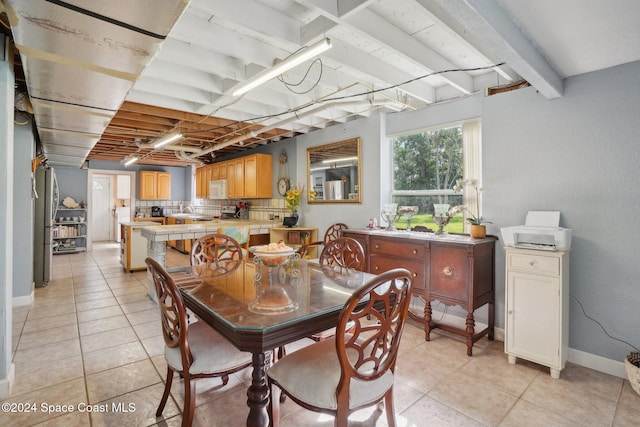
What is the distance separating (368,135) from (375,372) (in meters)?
3.22

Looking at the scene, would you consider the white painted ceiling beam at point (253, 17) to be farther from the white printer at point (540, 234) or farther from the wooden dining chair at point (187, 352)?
the white printer at point (540, 234)

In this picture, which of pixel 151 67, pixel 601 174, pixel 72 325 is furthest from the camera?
pixel 72 325

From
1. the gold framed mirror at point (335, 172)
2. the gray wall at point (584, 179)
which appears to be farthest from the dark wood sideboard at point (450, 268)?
the gold framed mirror at point (335, 172)

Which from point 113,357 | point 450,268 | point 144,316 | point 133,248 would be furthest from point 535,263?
point 133,248

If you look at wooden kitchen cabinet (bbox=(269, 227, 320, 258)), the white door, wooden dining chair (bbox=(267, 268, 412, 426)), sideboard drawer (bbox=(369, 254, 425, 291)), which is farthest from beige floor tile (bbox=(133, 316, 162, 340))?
the white door

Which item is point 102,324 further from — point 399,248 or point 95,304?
point 399,248

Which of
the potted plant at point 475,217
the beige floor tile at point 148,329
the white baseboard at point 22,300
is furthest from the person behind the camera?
the white baseboard at point 22,300

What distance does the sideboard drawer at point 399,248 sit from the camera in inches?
118

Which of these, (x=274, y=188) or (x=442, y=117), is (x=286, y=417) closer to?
(x=442, y=117)

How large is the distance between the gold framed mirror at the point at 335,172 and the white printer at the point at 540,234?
2.01 m

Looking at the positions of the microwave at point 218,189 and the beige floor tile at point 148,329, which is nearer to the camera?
the beige floor tile at point 148,329

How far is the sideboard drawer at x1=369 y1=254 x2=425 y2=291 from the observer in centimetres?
299

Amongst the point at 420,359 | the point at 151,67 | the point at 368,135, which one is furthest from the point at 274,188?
the point at 420,359

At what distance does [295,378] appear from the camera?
145 centimetres
